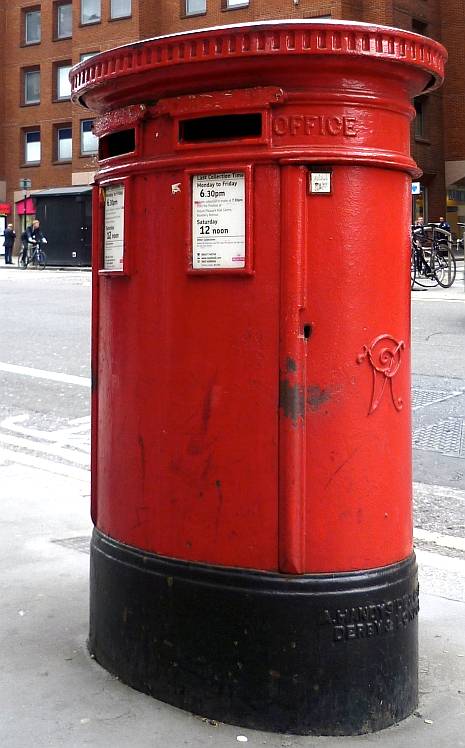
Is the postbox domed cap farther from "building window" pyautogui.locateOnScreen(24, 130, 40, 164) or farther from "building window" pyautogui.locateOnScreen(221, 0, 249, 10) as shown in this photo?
"building window" pyautogui.locateOnScreen(24, 130, 40, 164)

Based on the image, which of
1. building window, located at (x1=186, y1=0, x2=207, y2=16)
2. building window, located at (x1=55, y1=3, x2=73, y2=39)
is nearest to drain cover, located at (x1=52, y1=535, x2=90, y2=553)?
building window, located at (x1=186, y1=0, x2=207, y2=16)

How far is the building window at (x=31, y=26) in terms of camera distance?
48.8 metres

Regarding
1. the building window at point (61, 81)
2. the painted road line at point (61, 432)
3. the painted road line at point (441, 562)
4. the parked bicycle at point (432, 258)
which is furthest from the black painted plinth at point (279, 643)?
the building window at point (61, 81)

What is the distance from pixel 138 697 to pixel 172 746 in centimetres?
33

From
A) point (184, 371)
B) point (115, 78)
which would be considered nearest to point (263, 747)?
point (184, 371)

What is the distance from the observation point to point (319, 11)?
3775cm

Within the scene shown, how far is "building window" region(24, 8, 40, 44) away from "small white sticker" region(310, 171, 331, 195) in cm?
4963

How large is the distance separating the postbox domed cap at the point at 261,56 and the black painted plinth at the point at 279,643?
4.71 ft

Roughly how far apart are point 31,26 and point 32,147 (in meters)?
5.99

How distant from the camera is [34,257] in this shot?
Result: 35.6 meters

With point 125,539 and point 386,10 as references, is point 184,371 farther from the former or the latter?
point 386,10

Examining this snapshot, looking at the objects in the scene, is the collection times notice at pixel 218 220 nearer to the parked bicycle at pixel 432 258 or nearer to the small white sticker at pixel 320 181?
the small white sticker at pixel 320 181

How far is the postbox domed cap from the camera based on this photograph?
8.88ft

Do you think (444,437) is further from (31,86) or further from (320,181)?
(31,86)
